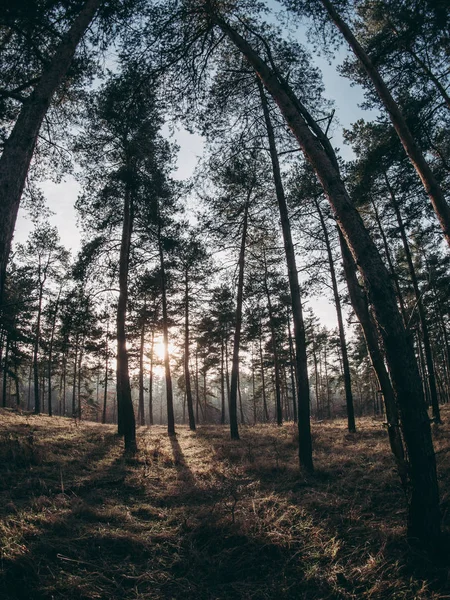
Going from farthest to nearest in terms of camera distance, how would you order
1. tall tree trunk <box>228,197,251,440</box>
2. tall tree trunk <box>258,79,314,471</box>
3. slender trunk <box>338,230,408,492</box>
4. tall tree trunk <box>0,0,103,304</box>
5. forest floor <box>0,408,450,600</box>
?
tall tree trunk <box>228,197,251,440</box> → tall tree trunk <box>258,79,314,471</box> → tall tree trunk <box>0,0,103,304</box> → slender trunk <box>338,230,408,492</box> → forest floor <box>0,408,450,600</box>

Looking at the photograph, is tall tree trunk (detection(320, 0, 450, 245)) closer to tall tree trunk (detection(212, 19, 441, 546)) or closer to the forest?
the forest

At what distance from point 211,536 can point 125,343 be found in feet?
26.5

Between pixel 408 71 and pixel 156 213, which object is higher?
pixel 408 71

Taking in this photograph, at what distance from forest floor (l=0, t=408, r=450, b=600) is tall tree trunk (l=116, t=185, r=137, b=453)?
349 centimetres

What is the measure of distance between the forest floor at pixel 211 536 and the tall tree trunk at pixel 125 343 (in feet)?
11.5

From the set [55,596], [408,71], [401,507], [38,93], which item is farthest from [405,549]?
[408,71]

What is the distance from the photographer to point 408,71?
Result: 8578mm

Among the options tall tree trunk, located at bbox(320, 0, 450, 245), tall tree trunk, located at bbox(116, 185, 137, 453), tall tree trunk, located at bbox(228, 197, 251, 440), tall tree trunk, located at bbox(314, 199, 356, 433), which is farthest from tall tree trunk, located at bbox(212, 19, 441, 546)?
tall tree trunk, located at bbox(314, 199, 356, 433)

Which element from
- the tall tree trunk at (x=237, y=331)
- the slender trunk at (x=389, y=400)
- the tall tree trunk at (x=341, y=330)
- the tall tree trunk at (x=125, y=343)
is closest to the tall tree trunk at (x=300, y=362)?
the slender trunk at (x=389, y=400)

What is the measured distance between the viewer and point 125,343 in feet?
35.8

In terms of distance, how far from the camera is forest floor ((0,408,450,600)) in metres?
2.80

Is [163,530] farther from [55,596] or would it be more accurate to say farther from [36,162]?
[36,162]

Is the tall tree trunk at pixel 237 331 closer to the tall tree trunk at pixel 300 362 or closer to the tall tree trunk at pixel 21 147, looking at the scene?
the tall tree trunk at pixel 300 362

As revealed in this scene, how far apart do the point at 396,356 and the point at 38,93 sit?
6725 mm
